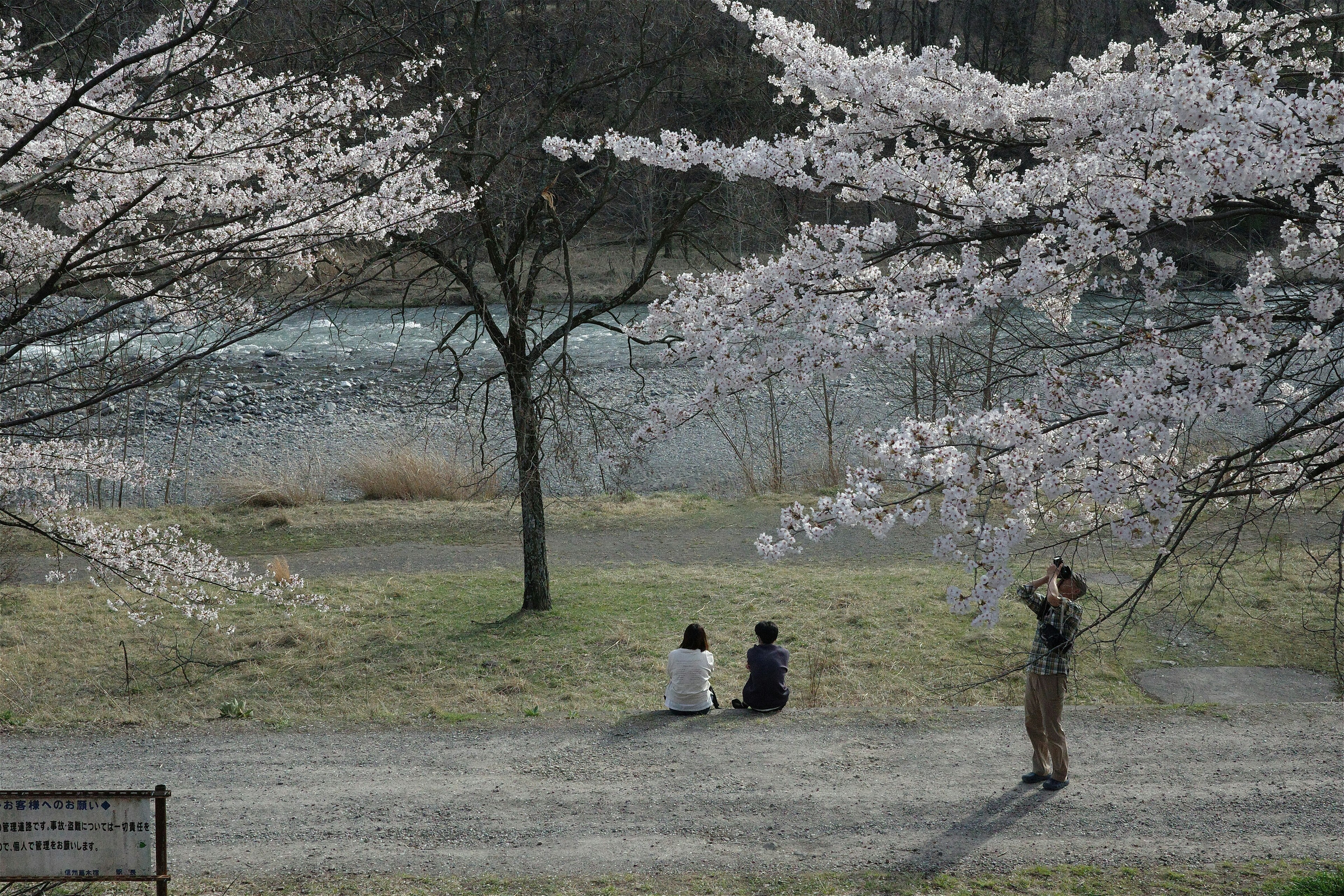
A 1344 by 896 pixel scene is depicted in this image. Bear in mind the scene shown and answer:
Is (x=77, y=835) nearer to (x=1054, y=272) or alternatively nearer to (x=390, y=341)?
(x=1054, y=272)

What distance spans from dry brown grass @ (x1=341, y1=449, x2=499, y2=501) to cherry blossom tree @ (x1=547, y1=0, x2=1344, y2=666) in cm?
1015

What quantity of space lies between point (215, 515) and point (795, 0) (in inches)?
552

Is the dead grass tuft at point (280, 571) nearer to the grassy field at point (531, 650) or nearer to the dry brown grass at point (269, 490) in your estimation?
the grassy field at point (531, 650)

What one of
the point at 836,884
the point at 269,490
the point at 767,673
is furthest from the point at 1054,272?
the point at 269,490

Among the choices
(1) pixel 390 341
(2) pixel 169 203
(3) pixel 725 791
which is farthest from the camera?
(1) pixel 390 341

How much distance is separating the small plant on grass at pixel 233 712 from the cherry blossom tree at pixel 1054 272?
15.8 feet

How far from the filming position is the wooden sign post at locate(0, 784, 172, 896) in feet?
12.9

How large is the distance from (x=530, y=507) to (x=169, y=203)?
4505 millimetres

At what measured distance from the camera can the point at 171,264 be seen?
445 cm

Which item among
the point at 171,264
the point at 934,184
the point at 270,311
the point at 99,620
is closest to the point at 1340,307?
the point at 934,184

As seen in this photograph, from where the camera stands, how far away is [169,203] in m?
7.12

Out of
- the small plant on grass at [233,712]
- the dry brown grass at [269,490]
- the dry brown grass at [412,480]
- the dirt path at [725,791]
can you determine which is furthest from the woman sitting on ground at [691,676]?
the dry brown grass at [269,490]

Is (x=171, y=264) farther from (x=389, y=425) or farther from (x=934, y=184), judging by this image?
(x=389, y=425)

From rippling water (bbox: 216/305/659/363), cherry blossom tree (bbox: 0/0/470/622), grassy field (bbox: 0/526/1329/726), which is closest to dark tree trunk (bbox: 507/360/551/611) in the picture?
grassy field (bbox: 0/526/1329/726)
